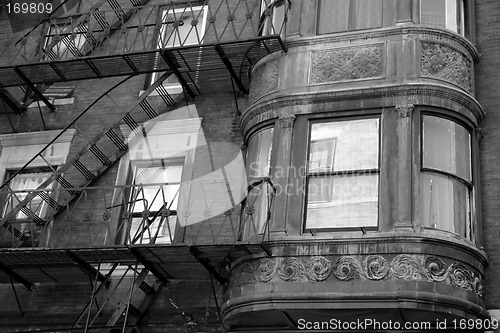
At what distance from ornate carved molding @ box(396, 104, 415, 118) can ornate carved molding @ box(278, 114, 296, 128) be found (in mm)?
1739

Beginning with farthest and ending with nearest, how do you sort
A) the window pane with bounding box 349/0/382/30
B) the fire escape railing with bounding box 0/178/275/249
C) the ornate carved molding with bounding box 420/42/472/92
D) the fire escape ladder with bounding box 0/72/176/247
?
the fire escape ladder with bounding box 0/72/176/247 < the window pane with bounding box 349/0/382/30 < the fire escape railing with bounding box 0/178/275/249 < the ornate carved molding with bounding box 420/42/472/92

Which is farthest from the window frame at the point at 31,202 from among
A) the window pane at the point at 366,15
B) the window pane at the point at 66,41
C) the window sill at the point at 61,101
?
the window pane at the point at 366,15

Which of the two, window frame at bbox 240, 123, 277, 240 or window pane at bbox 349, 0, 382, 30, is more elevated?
window pane at bbox 349, 0, 382, 30

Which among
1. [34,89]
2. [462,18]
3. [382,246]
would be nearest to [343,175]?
[382,246]

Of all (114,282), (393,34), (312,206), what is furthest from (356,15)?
(114,282)

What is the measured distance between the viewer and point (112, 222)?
50.5ft

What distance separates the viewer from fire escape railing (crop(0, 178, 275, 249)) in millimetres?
14461

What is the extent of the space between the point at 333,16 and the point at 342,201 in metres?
3.58

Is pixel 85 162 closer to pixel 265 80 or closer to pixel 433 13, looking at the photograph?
pixel 265 80

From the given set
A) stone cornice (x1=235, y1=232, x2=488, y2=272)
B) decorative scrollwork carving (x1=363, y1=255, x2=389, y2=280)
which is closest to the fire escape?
stone cornice (x1=235, y1=232, x2=488, y2=272)

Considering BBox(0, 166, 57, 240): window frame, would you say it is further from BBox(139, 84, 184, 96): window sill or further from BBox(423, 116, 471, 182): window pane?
BBox(423, 116, 471, 182): window pane

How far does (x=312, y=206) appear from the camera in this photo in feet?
43.9

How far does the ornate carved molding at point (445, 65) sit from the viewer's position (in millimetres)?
13836

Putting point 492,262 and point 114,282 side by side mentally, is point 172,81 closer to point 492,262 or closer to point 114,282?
point 114,282
